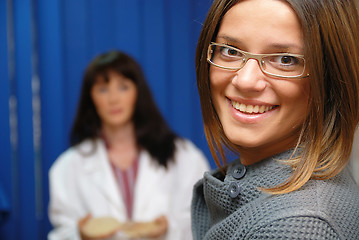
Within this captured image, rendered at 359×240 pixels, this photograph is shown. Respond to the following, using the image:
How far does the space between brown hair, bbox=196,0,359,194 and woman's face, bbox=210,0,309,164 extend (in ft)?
0.07

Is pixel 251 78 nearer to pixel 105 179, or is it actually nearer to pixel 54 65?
pixel 105 179

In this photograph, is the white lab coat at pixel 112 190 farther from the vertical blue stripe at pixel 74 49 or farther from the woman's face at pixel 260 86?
the woman's face at pixel 260 86

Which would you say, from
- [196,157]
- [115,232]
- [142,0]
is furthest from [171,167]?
[142,0]

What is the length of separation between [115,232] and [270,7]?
1.54 m

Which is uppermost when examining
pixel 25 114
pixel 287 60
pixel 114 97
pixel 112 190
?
pixel 287 60

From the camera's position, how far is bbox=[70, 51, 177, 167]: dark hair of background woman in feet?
7.29

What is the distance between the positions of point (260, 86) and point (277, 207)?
199mm

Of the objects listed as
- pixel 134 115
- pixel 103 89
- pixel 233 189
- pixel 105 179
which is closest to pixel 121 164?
pixel 105 179

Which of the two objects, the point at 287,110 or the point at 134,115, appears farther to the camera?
the point at 134,115

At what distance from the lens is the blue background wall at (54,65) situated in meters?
2.49

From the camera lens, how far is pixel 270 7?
75cm

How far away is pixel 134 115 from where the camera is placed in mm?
2287

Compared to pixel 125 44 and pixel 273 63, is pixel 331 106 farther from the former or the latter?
pixel 125 44

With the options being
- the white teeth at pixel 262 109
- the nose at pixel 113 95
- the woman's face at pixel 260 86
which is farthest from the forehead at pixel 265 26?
the nose at pixel 113 95
